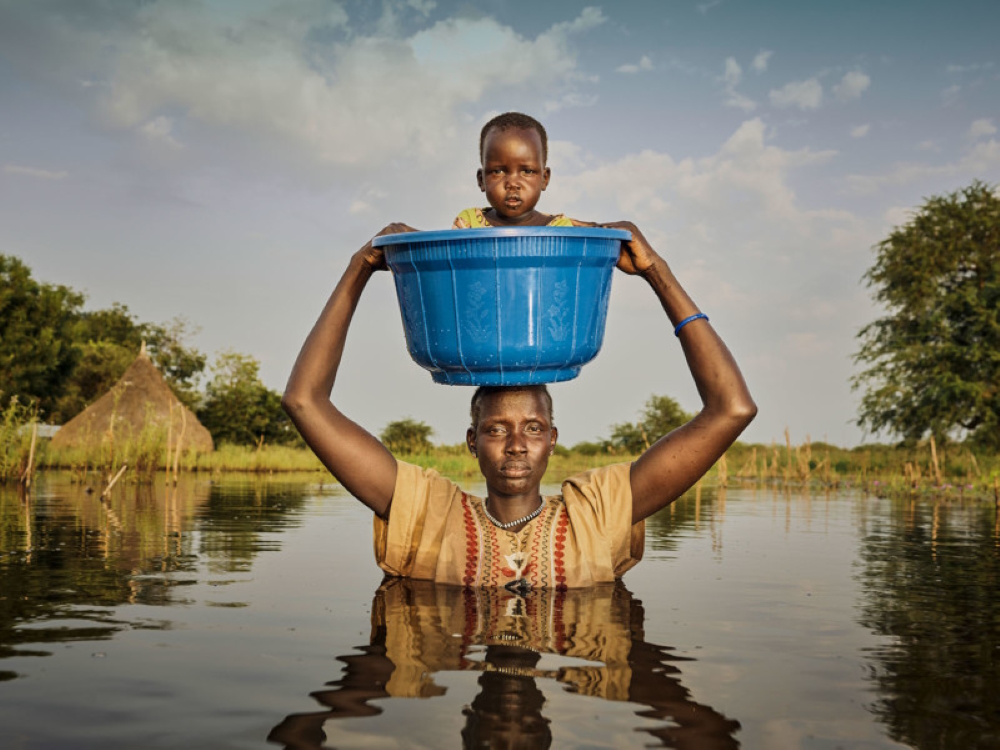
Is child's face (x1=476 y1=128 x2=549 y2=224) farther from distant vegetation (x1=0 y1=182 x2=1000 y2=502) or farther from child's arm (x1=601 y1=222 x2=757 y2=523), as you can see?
distant vegetation (x1=0 y1=182 x2=1000 y2=502)

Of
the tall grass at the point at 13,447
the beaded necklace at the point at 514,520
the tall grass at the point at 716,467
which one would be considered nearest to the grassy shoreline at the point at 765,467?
the tall grass at the point at 716,467

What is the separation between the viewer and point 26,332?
97.4 feet

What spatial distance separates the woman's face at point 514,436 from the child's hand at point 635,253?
1.96 ft

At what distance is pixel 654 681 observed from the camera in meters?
2.81

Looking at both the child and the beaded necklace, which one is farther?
the beaded necklace

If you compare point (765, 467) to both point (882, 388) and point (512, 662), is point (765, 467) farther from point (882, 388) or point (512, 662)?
point (512, 662)

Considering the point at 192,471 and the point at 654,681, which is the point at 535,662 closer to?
the point at 654,681

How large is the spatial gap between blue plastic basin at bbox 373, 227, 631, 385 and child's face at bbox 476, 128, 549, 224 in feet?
1.78

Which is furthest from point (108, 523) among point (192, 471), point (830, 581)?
point (192, 471)

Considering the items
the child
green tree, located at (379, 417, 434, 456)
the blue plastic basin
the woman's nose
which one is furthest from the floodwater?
green tree, located at (379, 417, 434, 456)

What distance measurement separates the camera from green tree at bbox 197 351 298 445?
30188 mm

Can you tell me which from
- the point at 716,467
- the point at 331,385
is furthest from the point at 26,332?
the point at 331,385

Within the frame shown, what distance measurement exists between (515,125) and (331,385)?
1.24 metres

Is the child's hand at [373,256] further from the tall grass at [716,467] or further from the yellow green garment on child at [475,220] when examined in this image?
the tall grass at [716,467]
